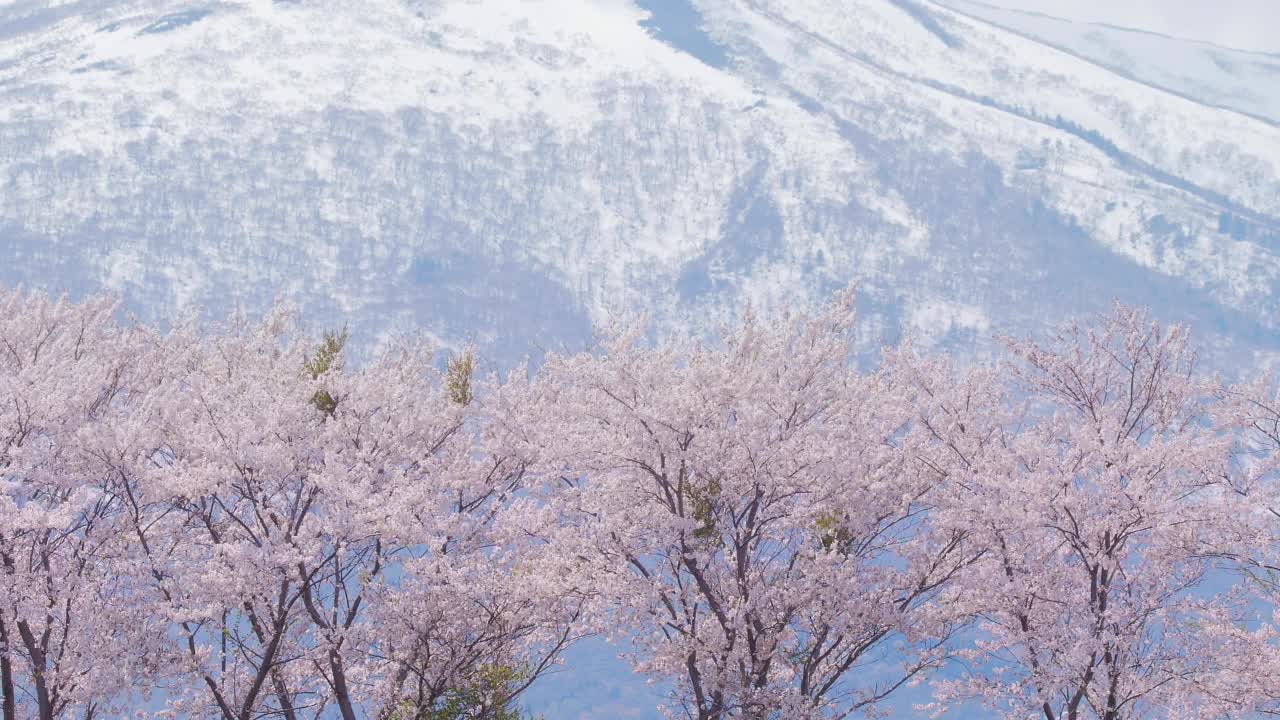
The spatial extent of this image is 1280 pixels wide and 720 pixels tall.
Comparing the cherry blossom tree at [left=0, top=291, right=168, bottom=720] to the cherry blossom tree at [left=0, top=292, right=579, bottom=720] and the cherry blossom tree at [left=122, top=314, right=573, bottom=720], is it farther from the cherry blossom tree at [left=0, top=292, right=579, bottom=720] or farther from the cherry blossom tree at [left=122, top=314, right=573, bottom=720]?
the cherry blossom tree at [left=122, top=314, right=573, bottom=720]

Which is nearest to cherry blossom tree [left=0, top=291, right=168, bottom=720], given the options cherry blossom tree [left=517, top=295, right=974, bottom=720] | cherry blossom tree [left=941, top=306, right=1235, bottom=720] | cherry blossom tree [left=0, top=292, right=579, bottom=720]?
cherry blossom tree [left=0, top=292, right=579, bottom=720]

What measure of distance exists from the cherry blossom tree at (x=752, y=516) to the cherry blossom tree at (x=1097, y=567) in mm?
1100

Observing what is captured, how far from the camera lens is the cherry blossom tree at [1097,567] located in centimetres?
1806

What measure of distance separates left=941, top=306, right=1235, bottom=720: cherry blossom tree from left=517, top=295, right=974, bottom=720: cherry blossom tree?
3.61 ft

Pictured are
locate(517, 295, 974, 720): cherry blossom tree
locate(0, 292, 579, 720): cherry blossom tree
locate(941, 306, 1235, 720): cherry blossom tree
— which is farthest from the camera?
locate(517, 295, 974, 720): cherry blossom tree

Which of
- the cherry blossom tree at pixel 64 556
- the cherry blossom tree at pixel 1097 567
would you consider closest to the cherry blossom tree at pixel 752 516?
the cherry blossom tree at pixel 1097 567

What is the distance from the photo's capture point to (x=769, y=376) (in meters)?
20.6

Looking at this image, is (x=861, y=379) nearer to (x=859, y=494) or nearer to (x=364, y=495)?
(x=859, y=494)

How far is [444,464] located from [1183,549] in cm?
1213

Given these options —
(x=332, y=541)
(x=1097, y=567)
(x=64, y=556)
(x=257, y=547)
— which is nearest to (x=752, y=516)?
(x=1097, y=567)

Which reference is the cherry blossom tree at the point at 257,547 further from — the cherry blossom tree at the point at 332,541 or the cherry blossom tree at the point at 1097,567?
the cherry blossom tree at the point at 1097,567

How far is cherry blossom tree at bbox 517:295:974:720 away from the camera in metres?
19.1

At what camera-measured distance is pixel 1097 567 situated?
18.8m

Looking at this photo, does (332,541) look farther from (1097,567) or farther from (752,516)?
(1097,567)
